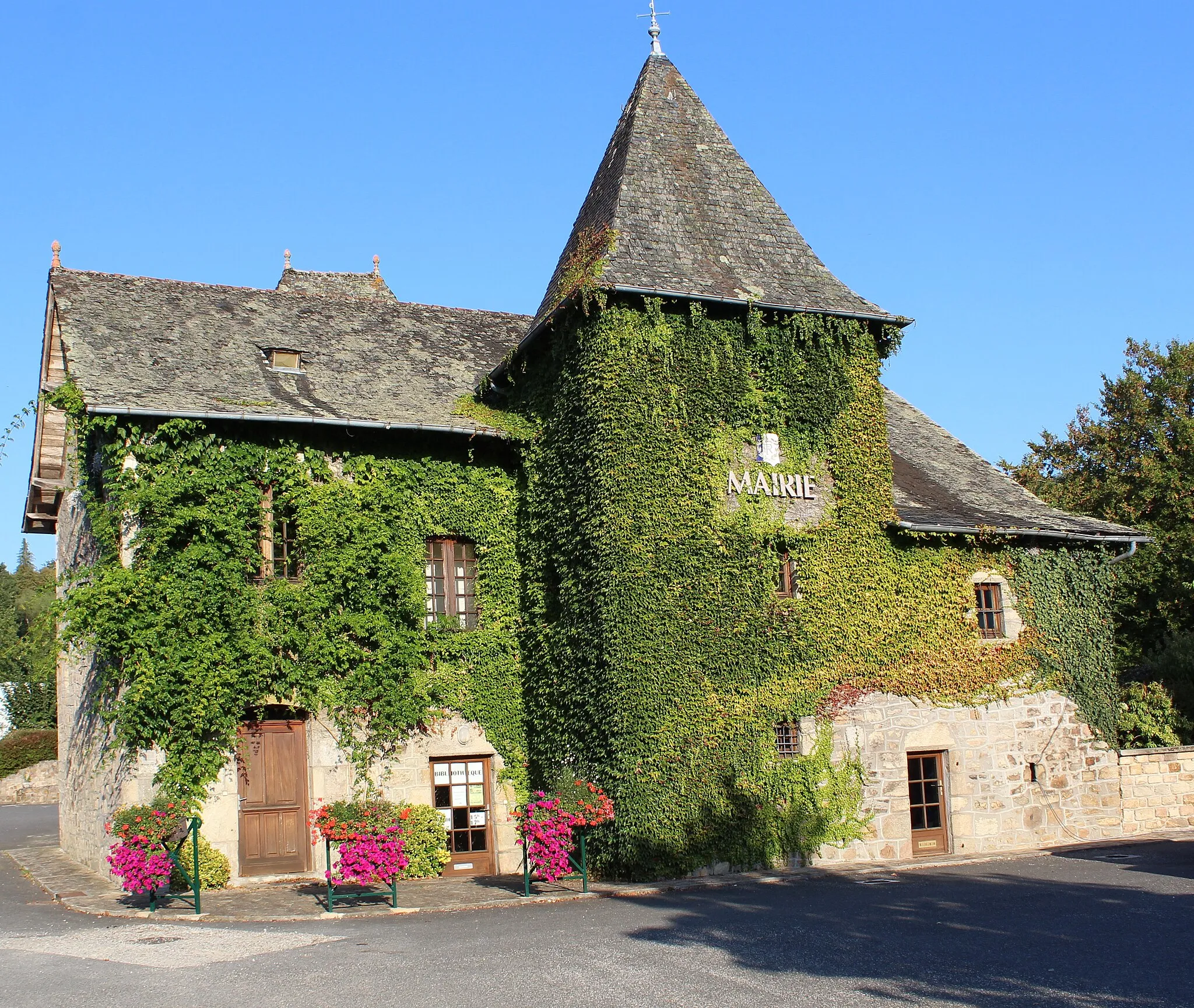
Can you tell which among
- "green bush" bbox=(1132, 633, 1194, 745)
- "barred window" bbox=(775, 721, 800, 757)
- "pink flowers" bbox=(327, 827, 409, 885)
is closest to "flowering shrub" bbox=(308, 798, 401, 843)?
"pink flowers" bbox=(327, 827, 409, 885)

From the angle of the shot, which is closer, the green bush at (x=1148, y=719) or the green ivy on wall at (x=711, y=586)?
the green ivy on wall at (x=711, y=586)

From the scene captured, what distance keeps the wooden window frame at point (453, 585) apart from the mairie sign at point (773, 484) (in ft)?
12.3

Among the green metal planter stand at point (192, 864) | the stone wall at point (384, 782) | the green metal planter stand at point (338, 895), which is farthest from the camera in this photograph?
the stone wall at point (384, 782)

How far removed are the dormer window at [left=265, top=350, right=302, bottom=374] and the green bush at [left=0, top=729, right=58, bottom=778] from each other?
19685 mm

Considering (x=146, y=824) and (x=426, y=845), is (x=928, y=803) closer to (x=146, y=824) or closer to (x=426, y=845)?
(x=426, y=845)

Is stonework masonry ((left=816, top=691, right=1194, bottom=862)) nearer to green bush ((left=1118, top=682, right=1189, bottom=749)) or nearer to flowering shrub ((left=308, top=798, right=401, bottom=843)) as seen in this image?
green bush ((left=1118, top=682, right=1189, bottom=749))

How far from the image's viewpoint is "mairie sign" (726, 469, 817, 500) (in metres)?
14.5

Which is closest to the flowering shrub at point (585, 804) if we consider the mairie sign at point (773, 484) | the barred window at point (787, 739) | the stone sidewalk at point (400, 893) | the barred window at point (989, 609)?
the stone sidewalk at point (400, 893)

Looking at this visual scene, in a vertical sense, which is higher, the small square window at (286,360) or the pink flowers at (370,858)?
the small square window at (286,360)

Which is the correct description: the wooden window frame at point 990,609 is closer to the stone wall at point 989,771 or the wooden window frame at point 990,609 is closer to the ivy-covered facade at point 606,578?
the ivy-covered facade at point 606,578

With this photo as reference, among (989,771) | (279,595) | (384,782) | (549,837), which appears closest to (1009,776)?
(989,771)

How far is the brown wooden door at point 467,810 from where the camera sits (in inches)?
584

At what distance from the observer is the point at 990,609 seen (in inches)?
639

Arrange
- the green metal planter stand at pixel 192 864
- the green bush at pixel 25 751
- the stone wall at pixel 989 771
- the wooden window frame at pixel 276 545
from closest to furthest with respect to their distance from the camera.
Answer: the green metal planter stand at pixel 192 864 < the wooden window frame at pixel 276 545 < the stone wall at pixel 989 771 < the green bush at pixel 25 751
